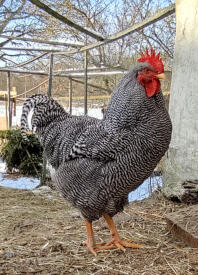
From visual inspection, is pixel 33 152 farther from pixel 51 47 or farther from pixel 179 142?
pixel 179 142

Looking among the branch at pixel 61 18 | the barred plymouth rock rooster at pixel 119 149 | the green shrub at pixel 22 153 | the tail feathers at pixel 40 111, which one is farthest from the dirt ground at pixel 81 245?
the branch at pixel 61 18

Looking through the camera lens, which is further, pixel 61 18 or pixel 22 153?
pixel 22 153

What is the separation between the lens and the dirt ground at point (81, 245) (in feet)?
7.66

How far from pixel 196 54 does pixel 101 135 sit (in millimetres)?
1739

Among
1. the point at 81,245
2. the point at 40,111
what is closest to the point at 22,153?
the point at 40,111

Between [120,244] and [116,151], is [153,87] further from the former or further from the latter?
[120,244]

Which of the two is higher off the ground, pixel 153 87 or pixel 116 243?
pixel 153 87

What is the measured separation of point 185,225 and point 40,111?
5.98 feet

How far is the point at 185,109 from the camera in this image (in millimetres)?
3656

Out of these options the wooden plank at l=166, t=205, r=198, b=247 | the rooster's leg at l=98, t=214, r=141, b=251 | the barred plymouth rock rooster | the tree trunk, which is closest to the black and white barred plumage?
the barred plymouth rock rooster

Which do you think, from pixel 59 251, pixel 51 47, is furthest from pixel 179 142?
pixel 51 47

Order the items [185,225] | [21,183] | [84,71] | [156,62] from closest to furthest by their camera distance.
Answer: [156,62] < [185,225] < [84,71] < [21,183]

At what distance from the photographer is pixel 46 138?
10.5ft

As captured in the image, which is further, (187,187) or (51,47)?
(51,47)
